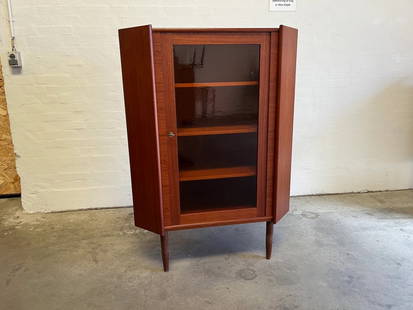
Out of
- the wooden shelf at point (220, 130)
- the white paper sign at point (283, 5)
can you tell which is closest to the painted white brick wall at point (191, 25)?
the white paper sign at point (283, 5)

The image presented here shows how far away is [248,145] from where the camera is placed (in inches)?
81.0

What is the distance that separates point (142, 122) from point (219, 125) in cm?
48

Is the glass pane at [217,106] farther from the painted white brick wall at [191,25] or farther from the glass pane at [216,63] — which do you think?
the painted white brick wall at [191,25]

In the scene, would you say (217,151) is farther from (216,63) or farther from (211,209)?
(216,63)

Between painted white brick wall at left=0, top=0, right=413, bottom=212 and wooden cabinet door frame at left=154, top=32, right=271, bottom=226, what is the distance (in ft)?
3.56

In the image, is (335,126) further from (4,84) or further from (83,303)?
(4,84)

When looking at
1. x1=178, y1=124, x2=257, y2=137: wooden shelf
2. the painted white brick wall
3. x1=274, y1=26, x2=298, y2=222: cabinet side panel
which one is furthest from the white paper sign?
x1=178, y1=124, x2=257, y2=137: wooden shelf

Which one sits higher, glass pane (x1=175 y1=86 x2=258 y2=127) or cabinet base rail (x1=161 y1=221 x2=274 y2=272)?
glass pane (x1=175 y1=86 x2=258 y2=127)

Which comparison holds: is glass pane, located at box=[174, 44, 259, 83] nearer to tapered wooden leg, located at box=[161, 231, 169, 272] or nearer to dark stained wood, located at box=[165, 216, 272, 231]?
dark stained wood, located at box=[165, 216, 272, 231]

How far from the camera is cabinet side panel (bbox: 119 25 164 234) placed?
5.79ft

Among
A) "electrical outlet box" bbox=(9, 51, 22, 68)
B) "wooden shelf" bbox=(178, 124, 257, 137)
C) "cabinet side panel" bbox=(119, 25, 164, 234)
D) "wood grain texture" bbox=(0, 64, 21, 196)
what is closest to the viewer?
"cabinet side panel" bbox=(119, 25, 164, 234)

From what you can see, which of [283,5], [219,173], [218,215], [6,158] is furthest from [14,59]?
[283,5]

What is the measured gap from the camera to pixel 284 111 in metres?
2.00

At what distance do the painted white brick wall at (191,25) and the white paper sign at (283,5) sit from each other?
46 millimetres
